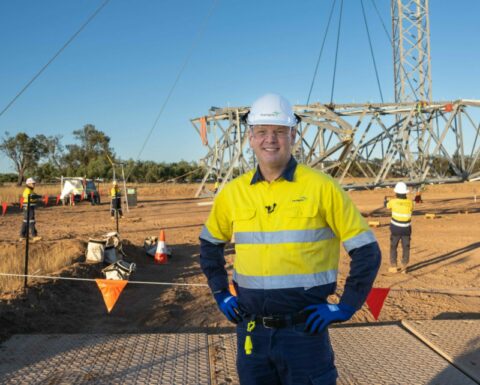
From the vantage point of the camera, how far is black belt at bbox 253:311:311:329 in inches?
90.8

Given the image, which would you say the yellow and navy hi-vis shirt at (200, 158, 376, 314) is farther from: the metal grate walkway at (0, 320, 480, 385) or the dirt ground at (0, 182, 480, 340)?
the dirt ground at (0, 182, 480, 340)

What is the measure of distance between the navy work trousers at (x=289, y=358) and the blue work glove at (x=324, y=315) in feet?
0.23

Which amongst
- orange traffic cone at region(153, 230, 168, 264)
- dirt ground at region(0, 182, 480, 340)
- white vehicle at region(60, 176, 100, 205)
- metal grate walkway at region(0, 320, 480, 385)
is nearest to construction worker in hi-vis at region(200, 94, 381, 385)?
metal grate walkway at region(0, 320, 480, 385)

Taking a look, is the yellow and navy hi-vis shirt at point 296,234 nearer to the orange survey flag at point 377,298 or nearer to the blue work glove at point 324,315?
the blue work glove at point 324,315

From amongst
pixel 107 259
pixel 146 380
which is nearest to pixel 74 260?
pixel 107 259

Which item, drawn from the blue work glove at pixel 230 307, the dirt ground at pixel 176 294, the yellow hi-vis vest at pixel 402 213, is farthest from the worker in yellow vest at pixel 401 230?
the blue work glove at pixel 230 307

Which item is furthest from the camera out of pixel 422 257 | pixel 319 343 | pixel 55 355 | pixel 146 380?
pixel 422 257

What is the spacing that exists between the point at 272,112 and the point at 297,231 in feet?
2.13

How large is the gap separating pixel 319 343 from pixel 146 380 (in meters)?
2.12

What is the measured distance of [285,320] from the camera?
2.32m

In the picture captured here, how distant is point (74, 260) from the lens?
32.4ft

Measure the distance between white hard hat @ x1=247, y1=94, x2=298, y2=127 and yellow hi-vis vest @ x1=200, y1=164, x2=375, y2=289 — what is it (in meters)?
0.27

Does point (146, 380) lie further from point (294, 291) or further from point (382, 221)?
point (382, 221)

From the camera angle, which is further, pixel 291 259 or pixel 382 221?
pixel 382 221
